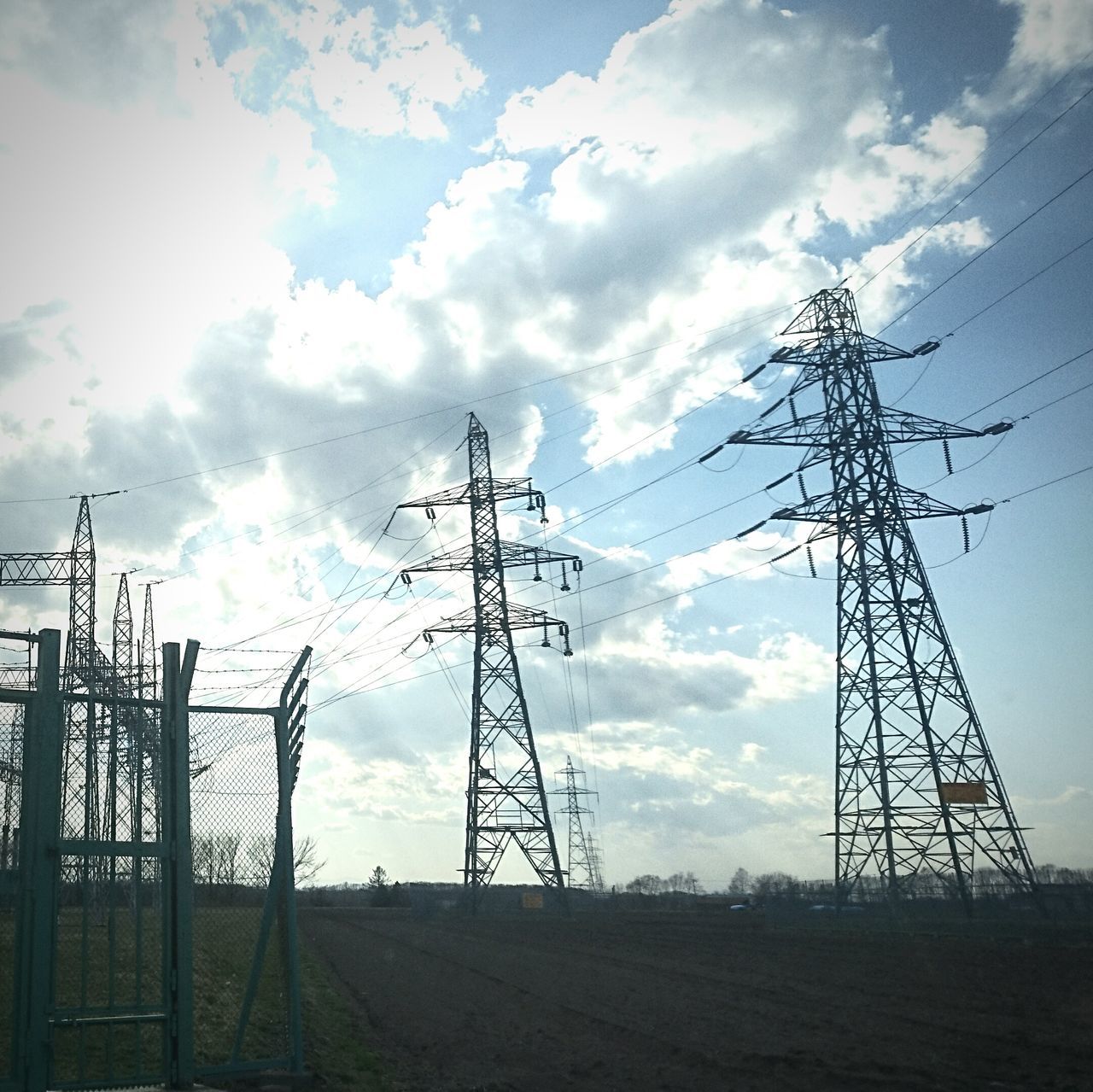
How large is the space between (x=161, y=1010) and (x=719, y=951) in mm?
22031

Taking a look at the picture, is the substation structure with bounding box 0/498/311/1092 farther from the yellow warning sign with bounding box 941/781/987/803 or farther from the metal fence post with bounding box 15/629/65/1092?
the yellow warning sign with bounding box 941/781/987/803

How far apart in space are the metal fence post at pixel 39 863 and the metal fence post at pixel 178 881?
987 mm

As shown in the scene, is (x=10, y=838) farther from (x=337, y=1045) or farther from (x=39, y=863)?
(x=337, y=1045)

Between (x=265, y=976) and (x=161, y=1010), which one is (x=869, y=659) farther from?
(x=161, y=1010)

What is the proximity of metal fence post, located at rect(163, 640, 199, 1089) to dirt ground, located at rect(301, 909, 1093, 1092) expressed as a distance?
3.27 meters

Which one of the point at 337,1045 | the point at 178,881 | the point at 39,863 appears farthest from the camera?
the point at 337,1045

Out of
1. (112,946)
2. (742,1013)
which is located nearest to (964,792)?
(742,1013)

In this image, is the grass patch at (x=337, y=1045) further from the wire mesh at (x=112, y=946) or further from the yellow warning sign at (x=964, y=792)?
the yellow warning sign at (x=964, y=792)

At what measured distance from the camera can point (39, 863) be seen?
8047 mm

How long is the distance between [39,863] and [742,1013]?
1186 centimetres

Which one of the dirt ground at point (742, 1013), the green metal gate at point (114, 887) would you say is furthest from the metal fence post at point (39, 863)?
the dirt ground at point (742, 1013)

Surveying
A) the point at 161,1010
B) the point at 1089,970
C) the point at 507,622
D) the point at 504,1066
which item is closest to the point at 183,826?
the point at 161,1010

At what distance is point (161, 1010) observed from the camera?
9055 millimetres

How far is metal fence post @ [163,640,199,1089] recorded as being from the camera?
29.1ft
